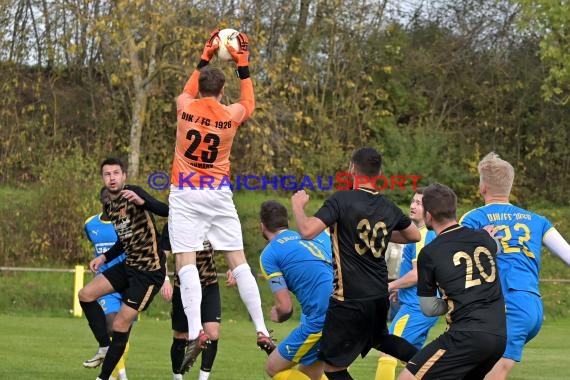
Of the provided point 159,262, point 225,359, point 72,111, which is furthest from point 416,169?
point 159,262

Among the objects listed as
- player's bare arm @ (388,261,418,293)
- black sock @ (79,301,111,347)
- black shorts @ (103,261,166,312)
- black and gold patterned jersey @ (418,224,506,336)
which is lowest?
black sock @ (79,301,111,347)

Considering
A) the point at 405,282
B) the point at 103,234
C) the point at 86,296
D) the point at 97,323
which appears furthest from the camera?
the point at 103,234

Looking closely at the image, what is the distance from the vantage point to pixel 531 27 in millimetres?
27859

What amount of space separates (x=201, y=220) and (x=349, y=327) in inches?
72.4

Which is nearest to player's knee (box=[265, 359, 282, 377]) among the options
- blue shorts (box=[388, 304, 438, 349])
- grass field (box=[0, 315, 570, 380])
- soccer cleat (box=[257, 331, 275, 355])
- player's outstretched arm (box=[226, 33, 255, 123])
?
soccer cleat (box=[257, 331, 275, 355])

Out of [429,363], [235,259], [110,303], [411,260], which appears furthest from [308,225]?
[110,303]

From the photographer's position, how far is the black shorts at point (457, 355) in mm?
6523

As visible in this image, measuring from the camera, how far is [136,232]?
9.45 m

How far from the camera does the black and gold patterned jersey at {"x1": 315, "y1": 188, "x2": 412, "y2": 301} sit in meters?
7.24

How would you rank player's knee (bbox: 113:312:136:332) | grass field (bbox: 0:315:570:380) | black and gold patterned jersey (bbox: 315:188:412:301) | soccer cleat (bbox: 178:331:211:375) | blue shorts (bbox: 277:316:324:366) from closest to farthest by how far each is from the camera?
black and gold patterned jersey (bbox: 315:188:412:301)
blue shorts (bbox: 277:316:324:366)
soccer cleat (bbox: 178:331:211:375)
player's knee (bbox: 113:312:136:332)
grass field (bbox: 0:315:570:380)

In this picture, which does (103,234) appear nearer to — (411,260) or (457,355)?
(411,260)

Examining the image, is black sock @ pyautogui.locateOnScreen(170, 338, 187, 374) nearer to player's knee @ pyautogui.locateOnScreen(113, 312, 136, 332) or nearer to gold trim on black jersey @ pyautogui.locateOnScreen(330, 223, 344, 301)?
player's knee @ pyautogui.locateOnScreen(113, 312, 136, 332)

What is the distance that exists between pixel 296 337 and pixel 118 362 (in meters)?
2.37

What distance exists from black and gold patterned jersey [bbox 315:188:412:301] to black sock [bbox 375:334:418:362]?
1.19ft
